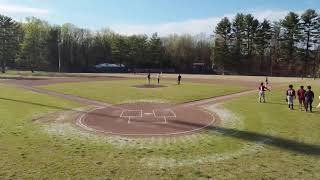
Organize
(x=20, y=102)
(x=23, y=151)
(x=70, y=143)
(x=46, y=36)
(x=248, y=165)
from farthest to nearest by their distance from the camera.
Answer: (x=46, y=36)
(x=20, y=102)
(x=70, y=143)
(x=23, y=151)
(x=248, y=165)

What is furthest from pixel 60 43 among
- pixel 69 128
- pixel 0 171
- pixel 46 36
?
pixel 0 171

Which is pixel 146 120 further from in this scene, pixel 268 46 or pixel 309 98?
pixel 268 46

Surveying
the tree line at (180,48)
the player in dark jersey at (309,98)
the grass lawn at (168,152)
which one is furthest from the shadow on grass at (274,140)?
the tree line at (180,48)

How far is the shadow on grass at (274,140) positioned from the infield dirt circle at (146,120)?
1.46 m

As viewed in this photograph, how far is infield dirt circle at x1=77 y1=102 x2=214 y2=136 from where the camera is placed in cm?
1936

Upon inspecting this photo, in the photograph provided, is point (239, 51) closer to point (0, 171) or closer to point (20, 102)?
point (20, 102)

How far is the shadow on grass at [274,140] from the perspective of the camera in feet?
51.1

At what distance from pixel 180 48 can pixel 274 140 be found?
314ft

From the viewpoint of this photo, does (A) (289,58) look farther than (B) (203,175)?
Yes

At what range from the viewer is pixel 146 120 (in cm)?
2223

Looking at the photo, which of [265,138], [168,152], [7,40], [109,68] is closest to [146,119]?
[168,152]

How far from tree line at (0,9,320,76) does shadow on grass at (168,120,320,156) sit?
74.1 m

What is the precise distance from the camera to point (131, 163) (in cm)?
1345

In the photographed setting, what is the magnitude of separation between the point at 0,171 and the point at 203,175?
749cm
